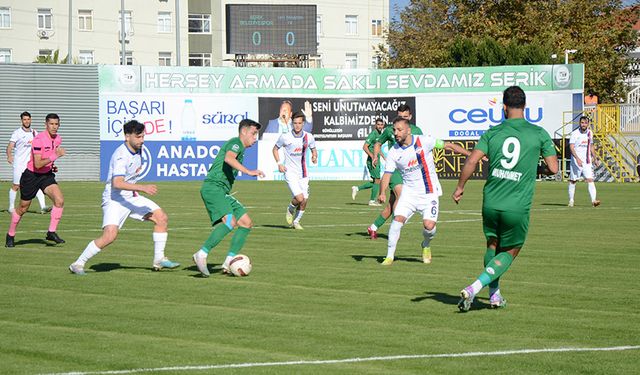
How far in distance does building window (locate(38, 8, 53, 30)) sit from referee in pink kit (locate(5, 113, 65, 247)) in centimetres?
7741

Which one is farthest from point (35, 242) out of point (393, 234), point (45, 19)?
point (45, 19)

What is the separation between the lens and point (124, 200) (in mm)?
15234

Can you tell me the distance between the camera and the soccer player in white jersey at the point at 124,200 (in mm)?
14992

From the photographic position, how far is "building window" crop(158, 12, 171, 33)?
321 ft

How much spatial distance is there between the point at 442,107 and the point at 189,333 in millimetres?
39163

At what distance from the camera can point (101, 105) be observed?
47312mm

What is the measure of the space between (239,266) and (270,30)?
48017mm

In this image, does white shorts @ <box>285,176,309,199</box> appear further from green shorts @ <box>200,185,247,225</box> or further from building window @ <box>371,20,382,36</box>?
building window @ <box>371,20,382,36</box>

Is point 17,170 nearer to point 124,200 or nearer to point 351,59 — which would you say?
point 124,200

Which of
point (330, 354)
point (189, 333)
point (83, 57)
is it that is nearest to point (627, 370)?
point (330, 354)

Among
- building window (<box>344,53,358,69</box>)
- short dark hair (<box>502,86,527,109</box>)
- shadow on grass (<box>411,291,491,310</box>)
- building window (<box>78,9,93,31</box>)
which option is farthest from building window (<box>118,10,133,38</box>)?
short dark hair (<box>502,86,527,109</box>)

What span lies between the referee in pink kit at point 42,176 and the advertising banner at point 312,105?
2711 centimetres

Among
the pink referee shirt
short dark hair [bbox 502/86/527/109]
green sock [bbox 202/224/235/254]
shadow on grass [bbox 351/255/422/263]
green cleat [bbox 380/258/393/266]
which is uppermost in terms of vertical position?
short dark hair [bbox 502/86/527/109]

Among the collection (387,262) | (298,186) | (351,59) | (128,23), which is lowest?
(387,262)
